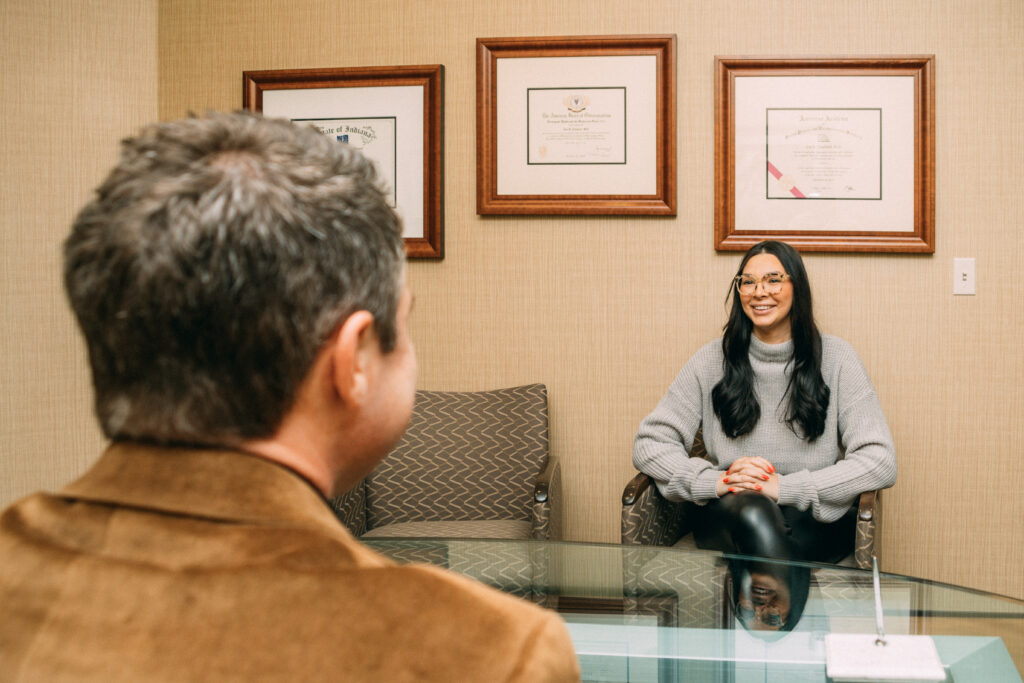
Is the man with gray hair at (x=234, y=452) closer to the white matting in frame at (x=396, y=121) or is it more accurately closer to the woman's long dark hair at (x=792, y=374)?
the woman's long dark hair at (x=792, y=374)

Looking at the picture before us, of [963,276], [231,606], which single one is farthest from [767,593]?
[963,276]

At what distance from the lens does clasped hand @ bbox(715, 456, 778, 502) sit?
256 cm

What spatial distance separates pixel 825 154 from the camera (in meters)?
→ 3.14

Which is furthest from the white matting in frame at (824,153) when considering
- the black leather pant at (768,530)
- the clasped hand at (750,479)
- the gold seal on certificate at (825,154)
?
the black leather pant at (768,530)

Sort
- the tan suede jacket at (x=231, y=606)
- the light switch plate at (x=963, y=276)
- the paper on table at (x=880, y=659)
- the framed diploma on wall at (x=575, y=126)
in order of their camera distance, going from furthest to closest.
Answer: the framed diploma on wall at (x=575, y=126) → the light switch plate at (x=963, y=276) → the paper on table at (x=880, y=659) → the tan suede jacket at (x=231, y=606)

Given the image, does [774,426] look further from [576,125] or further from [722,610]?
[576,125]

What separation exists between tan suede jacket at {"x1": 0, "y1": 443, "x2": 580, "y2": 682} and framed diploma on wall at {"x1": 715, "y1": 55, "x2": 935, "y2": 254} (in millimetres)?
2816

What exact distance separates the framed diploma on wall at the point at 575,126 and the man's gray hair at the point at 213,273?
8.75ft

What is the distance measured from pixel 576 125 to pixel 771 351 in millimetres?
1180

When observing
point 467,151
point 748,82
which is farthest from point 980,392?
point 467,151

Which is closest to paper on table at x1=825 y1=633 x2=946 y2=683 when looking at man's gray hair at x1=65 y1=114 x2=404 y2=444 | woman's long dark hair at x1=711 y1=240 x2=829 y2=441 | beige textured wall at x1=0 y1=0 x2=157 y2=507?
man's gray hair at x1=65 y1=114 x2=404 y2=444

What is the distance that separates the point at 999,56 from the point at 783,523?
2026 millimetres

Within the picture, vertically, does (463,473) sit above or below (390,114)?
below

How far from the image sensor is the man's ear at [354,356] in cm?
63
